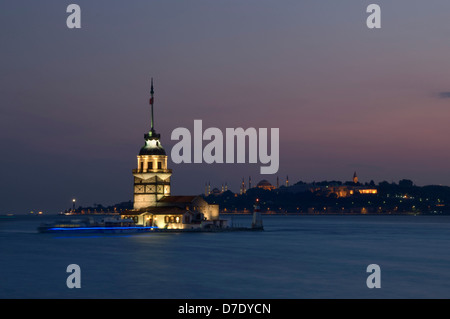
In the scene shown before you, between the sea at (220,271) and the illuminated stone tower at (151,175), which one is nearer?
the sea at (220,271)

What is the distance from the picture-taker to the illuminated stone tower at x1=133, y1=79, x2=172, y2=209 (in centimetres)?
12019

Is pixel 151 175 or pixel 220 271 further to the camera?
pixel 151 175

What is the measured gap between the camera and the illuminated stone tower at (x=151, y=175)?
4732 inches

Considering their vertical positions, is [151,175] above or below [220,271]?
above

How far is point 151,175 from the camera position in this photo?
395 ft

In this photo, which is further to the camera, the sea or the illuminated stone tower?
the illuminated stone tower

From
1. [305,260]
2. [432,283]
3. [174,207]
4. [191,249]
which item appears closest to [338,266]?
[305,260]

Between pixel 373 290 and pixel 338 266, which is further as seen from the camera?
pixel 338 266

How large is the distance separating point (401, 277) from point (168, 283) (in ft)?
60.0

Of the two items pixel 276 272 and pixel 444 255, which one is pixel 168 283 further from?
pixel 444 255

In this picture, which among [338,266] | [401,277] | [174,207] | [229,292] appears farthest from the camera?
[174,207]

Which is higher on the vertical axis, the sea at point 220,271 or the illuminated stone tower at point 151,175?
the illuminated stone tower at point 151,175
